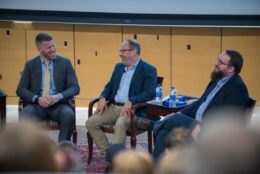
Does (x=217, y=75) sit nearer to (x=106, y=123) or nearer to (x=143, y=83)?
(x=143, y=83)

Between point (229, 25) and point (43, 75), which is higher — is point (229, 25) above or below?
above

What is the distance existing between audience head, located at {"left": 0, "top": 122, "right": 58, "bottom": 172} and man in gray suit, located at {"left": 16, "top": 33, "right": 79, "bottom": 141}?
11.6ft

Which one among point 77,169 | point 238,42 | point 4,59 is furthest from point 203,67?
point 77,169

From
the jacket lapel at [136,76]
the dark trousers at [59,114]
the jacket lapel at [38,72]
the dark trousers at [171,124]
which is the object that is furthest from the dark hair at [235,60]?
the jacket lapel at [38,72]

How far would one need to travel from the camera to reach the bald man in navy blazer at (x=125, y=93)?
14.9 feet

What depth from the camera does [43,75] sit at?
15.6ft

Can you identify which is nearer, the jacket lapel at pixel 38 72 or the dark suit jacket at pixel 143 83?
the dark suit jacket at pixel 143 83

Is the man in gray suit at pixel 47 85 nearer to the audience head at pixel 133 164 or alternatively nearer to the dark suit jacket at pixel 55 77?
the dark suit jacket at pixel 55 77

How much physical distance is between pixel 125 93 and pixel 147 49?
2281 mm

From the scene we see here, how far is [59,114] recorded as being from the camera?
4.56m

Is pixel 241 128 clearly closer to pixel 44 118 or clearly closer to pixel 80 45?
pixel 44 118

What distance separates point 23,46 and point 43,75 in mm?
2408

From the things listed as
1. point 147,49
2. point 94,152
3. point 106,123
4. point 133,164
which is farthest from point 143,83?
point 133,164

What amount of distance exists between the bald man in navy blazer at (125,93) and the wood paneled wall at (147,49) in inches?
84.0
